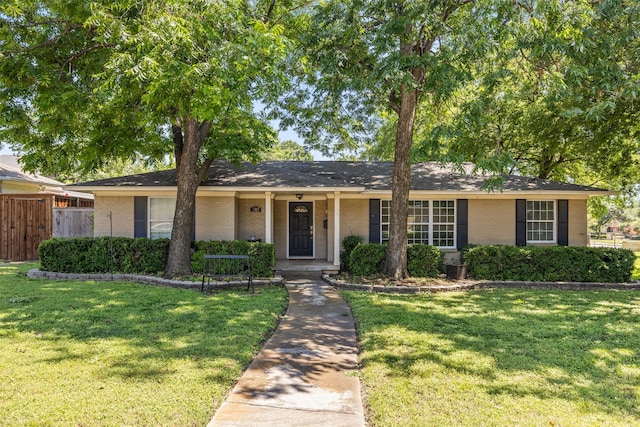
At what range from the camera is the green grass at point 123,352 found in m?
3.36

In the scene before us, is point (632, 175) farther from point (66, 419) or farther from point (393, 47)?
point (66, 419)

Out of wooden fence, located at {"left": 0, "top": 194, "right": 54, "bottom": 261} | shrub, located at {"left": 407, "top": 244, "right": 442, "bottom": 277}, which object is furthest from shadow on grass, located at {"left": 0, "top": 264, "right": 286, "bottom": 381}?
wooden fence, located at {"left": 0, "top": 194, "right": 54, "bottom": 261}

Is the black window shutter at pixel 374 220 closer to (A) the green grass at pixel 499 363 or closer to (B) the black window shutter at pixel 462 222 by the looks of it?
(B) the black window shutter at pixel 462 222

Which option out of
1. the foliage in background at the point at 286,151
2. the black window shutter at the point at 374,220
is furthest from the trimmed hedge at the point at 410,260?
the foliage in background at the point at 286,151

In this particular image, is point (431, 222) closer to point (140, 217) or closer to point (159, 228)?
point (159, 228)

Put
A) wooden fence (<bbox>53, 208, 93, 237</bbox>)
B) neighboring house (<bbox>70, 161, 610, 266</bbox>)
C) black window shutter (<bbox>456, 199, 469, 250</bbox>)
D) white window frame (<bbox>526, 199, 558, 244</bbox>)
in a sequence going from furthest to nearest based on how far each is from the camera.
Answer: wooden fence (<bbox>53, 208, 93, 237</bbox>) → white window frame (<bbox>526, 199, 558, 244</bbox>) → black window shutter (<bbox>456, 199, 469, 250</bbox>) → neighboring house (<bbox>70, 161, 610, 266</bbox>)

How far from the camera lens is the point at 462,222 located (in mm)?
12570

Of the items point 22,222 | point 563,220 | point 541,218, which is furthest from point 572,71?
point 22,222

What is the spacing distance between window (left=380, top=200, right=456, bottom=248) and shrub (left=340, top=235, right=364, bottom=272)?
1040 mm

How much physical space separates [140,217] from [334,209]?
6090 millimetres

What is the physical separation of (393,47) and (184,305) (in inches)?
286

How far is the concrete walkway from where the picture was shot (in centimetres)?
335

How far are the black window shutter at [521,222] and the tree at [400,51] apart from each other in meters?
4.81

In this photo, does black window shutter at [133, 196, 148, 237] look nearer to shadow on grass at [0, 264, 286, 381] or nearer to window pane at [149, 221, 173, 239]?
window pane at [149, 221, 173, 239]
